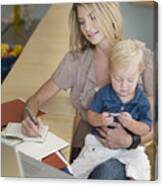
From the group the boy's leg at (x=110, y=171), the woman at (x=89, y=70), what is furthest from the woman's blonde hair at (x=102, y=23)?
the boy's leg at (x=110, y=171)

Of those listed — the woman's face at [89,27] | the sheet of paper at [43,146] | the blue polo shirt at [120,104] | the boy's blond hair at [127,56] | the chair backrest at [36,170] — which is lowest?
the chair backrest at [36,170]

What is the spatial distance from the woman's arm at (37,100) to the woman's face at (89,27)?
192 mm

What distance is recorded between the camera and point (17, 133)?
1577 millimetres

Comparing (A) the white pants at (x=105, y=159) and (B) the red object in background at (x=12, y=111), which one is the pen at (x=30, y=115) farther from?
(A) the white pants at (x=105, y=159)

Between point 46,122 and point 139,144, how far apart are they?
311 millimetres

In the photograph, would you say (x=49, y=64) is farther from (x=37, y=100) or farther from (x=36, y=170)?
(x=36, y=170)

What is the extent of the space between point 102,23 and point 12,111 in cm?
42

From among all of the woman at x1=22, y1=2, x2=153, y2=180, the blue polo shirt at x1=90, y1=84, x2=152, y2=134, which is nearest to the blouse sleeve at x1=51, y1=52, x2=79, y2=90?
the woman at x1=22, y1=2, x2=153, y2=180

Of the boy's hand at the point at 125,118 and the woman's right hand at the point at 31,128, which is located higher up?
the boy's hand at the point at 125,118

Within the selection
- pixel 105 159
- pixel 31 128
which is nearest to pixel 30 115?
pixel 31 128

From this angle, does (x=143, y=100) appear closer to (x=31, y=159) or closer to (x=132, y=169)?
(x=132, y=169)

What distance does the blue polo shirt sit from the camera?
59.3 inches

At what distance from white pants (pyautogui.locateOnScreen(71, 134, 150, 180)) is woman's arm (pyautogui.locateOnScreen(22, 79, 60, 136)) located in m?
0.17

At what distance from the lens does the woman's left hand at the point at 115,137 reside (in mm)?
1517
